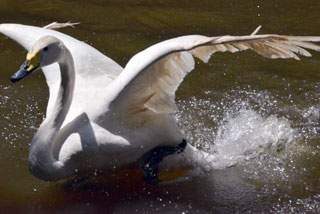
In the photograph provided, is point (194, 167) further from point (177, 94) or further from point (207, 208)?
point (177, 94)

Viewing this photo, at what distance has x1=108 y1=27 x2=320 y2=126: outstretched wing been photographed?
413cm

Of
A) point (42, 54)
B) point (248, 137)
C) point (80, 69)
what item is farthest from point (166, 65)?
point (248, 137)

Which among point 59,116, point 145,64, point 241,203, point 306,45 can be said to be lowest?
point 241,203

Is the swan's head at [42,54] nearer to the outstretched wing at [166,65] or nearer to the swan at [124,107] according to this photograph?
the swan at [124,107]

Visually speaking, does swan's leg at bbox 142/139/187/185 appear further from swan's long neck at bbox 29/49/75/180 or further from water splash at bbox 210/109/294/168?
swan's long neck at bbox 29/49/75/180

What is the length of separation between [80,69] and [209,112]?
1380 millimetres

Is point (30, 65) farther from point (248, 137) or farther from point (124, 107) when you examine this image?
point (248, 137)

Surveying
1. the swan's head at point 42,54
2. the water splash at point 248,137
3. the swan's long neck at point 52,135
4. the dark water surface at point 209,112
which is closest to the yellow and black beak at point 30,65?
the swan's head at point 42,54

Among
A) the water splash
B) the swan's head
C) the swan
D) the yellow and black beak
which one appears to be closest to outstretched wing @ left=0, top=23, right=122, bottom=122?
the swan

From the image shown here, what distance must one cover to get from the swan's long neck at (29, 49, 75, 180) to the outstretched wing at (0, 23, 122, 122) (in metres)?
0.18

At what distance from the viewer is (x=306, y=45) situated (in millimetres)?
4121

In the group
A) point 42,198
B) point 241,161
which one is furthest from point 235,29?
point 42,198

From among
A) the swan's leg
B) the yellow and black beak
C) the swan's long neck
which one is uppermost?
the yellow and black beak

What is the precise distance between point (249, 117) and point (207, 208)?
4.36 feet
